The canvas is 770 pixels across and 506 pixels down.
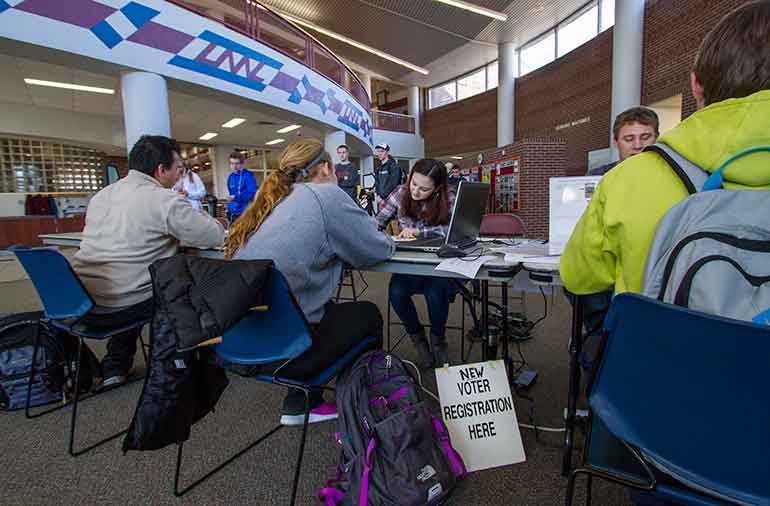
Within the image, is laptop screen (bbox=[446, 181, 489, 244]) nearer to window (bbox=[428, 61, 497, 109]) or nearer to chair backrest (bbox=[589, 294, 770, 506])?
chair backrest (bbox=[589, 294, 770, 506])

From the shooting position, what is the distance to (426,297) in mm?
2135

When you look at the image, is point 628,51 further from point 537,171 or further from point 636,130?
point 636,130

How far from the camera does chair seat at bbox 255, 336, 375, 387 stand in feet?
3.90

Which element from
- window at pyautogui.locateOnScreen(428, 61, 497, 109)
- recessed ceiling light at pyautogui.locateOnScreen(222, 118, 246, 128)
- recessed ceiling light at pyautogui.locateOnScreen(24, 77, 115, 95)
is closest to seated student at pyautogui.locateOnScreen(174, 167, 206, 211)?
recessed ceiling light at pyautogui.locateOnScreen(24, 77, 115, 95)

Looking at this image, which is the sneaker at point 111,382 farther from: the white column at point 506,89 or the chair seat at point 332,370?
the white column at point 506,89

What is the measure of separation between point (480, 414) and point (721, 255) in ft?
3.35

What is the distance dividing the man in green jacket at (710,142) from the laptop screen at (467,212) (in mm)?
848

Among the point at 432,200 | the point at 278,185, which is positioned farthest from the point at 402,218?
the point at 278,185

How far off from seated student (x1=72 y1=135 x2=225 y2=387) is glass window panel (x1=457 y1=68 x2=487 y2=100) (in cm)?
1305

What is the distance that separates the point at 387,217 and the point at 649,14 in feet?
24.2

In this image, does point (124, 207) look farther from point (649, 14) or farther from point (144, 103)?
point (649, 14)

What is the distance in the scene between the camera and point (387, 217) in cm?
259

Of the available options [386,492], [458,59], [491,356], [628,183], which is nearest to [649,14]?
[458,59]

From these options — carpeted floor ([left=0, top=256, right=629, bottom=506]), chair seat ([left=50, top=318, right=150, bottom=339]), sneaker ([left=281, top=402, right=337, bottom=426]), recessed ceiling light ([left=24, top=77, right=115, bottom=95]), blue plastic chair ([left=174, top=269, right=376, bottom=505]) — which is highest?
recessed ceiling light ([left=24, top=77, right=115, bottom=95])
